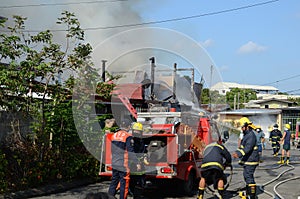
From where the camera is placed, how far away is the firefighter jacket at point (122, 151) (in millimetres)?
8273

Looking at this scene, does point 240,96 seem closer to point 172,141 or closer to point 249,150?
point 249,150

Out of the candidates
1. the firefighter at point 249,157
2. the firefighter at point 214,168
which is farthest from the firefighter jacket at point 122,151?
the firefighter at point 249,157

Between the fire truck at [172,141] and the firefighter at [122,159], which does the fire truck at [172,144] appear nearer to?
the fire truck at [172,141]

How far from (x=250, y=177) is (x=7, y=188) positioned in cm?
554

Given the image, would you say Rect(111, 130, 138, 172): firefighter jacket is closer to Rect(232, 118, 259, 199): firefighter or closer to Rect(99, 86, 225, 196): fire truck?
Rect(99, 86, 225, 196): fire truck

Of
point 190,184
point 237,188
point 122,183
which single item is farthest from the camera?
point 237,188

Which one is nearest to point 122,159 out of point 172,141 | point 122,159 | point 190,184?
point 122,159

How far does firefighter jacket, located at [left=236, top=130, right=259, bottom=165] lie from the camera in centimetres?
963

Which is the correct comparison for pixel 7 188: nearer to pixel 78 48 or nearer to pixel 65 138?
pixel 65 138

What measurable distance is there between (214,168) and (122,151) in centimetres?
206

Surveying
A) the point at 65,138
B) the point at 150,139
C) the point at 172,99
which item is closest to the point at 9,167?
the point at 65,138

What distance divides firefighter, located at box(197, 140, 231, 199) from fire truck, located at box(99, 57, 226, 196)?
736 millimetres

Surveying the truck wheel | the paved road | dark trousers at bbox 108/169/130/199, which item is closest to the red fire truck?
the truck wheel

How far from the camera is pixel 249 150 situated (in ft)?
31.6
